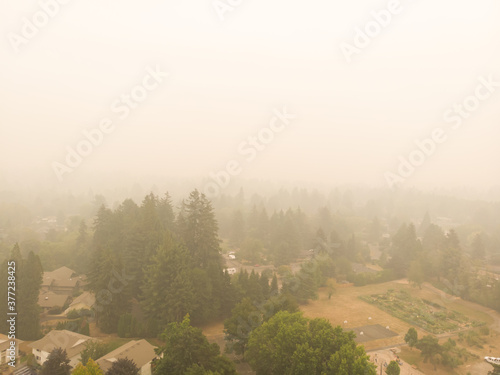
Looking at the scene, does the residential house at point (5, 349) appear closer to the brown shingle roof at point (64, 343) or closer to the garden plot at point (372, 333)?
the brown shingle roof at point (64, 343)

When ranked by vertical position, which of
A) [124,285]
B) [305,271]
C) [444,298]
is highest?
[124,285]

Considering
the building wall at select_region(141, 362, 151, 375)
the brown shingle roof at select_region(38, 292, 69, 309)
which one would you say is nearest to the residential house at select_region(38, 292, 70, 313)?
the brown shingle roof at select_region(38, 292, 69, 309)

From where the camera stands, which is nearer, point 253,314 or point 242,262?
point 253,314

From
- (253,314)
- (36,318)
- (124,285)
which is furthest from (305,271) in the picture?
(36,318)

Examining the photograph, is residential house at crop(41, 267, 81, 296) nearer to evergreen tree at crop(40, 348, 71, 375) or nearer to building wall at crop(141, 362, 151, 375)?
evergreen tree at crop(40, 348, 71, 375)

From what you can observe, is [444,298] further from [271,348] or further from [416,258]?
[271,348]

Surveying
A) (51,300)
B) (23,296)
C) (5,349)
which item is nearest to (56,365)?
(5,349)
